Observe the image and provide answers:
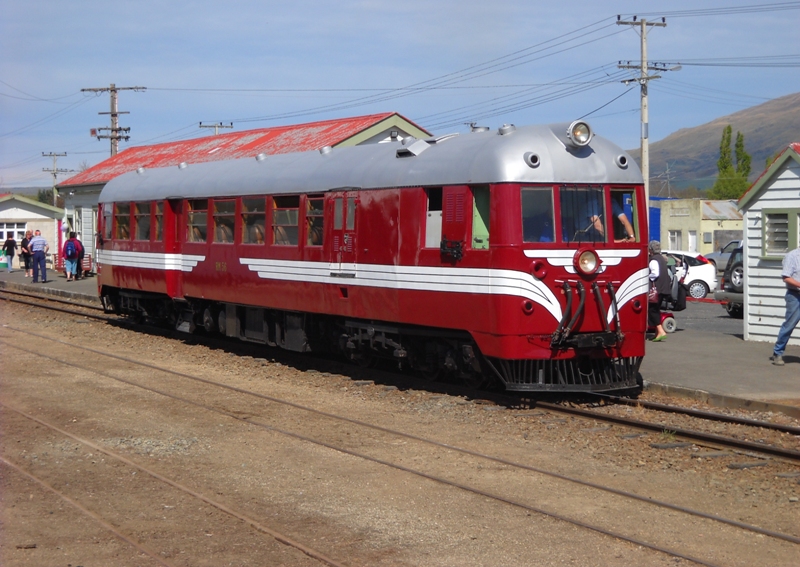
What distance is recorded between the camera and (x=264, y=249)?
50.2 ft

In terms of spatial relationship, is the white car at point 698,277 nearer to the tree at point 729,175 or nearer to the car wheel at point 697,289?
the car wheel at point 697,289

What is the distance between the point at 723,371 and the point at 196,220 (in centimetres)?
916

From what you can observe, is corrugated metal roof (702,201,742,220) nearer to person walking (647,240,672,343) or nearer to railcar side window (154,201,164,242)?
person walking (647,240,672,343)

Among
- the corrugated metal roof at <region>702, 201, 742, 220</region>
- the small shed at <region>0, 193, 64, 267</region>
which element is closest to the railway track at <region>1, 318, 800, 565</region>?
the small shed at <region>0, 193, 64, 267</region>

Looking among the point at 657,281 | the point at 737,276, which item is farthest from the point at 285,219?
the point at 737,276

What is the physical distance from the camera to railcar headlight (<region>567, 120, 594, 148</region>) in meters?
11.4

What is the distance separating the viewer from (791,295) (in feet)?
45.4

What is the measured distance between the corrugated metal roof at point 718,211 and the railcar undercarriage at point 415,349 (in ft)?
176

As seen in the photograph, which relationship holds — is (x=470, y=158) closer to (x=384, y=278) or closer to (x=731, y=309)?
(x=384, y=278)

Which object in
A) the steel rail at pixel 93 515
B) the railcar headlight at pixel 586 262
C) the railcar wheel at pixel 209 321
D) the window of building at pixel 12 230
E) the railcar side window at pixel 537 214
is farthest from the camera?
the window of building at pixel 12 230

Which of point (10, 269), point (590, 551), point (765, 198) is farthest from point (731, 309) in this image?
point (10, 269)

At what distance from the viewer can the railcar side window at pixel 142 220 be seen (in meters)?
19.4

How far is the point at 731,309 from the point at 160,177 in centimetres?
1296

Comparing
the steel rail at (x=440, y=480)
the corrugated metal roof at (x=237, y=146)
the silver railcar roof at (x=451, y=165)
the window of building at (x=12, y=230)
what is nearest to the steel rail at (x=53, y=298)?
the corrugated metal roof at (x=237, y=146)
